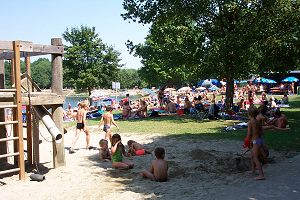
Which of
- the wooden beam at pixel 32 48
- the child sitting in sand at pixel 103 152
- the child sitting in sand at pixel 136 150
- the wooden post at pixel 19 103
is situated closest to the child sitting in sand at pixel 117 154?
the child sitting in sand at pixel 103 152

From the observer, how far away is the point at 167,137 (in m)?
13.8

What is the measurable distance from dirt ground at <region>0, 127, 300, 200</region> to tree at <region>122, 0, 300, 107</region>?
32.8 feet

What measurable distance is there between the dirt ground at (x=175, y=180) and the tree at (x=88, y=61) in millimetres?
31116

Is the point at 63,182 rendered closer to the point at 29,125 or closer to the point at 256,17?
the point at 29,125

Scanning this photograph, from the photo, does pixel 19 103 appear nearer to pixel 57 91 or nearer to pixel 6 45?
pixel 57 91

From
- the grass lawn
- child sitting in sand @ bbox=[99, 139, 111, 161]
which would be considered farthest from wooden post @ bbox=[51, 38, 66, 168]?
the grass lawn

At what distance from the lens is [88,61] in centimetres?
4184

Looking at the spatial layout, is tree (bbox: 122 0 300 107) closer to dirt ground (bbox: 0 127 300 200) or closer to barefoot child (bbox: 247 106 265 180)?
dirt ground (bbox: 0 127 300 200)

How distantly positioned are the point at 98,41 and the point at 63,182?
3736 cm

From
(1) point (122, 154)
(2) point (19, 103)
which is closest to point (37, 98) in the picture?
(2) point (19, 103)

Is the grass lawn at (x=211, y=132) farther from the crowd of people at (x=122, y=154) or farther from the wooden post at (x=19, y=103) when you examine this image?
the wooden post at (x=19, y=103)

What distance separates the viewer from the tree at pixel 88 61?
41469 mm

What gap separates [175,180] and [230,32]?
555 inches

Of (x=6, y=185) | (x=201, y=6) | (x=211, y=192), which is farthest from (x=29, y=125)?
(x=201, y=6)
